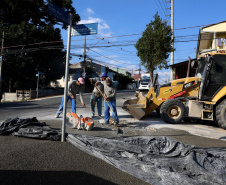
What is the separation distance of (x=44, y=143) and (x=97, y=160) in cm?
134

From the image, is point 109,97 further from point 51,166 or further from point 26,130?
point 51,166

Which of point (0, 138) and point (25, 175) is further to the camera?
point (0, 138)

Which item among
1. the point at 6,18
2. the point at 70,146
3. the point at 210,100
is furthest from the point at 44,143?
the point at 6,18

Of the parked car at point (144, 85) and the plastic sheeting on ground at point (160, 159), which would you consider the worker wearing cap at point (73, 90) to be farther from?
the parked car at point (144, 85)

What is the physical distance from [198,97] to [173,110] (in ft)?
3.67

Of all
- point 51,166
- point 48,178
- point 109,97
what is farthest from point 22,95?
point 48,178

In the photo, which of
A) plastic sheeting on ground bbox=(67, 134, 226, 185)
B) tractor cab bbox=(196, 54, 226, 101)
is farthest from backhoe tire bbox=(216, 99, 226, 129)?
plastic sheeting on ground bbox=(67, 134, 226, 185)

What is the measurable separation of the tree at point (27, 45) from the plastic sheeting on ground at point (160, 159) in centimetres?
1958

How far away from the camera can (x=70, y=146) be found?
359 centimetres

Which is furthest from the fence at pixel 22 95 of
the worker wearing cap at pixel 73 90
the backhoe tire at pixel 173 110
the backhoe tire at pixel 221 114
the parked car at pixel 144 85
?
the backhoe tire at pixel 221 114

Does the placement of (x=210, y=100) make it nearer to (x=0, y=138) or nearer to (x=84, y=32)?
(x=84, y=32)

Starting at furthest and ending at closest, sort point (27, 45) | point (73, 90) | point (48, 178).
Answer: point (27, 45) < point (73, 90) < point (48, 178)

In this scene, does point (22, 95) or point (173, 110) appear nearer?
A: point (173, 110)

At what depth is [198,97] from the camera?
6855 millimetres
